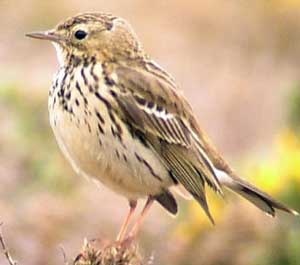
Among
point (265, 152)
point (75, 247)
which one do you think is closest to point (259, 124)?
point (265, 152)

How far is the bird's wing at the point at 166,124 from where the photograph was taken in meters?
9.30

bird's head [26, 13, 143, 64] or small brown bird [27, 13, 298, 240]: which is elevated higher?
bird's head [26, 13, 143, 64]

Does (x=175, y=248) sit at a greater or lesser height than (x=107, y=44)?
lesser

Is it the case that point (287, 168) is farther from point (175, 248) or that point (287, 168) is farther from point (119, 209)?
point (119, 209)

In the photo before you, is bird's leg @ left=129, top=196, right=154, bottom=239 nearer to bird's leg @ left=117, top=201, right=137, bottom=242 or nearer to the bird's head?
bird's leg @ left=117, top=201, right=137, bottom=242

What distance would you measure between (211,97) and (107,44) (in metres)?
5.03

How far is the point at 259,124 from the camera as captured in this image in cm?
1426

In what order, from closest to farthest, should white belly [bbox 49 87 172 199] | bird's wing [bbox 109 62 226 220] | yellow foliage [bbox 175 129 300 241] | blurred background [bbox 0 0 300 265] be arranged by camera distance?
white belly [bbox 49 87 172 199]
bird's wing [bbox 109 62 226 220]
blurred background [bbox 0 0 300 265]
yellow foliage [bbox 175 129 300 241]

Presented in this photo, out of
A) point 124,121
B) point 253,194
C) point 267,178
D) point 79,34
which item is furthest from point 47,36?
point 267,178

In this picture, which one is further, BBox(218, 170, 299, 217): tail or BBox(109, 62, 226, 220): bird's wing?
BBox(218, 170, 299, 217): tail

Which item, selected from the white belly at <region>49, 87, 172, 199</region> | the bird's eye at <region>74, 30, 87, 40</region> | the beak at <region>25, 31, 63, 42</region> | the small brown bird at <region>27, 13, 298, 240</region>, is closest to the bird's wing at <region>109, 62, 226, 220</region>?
the small brown bird at <region>27, 13, 298, 240</region>

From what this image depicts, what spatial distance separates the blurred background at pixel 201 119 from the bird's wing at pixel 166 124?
88 cm

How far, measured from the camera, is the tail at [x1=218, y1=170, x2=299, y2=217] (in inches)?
383

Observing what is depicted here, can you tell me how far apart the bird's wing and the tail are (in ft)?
0.55
